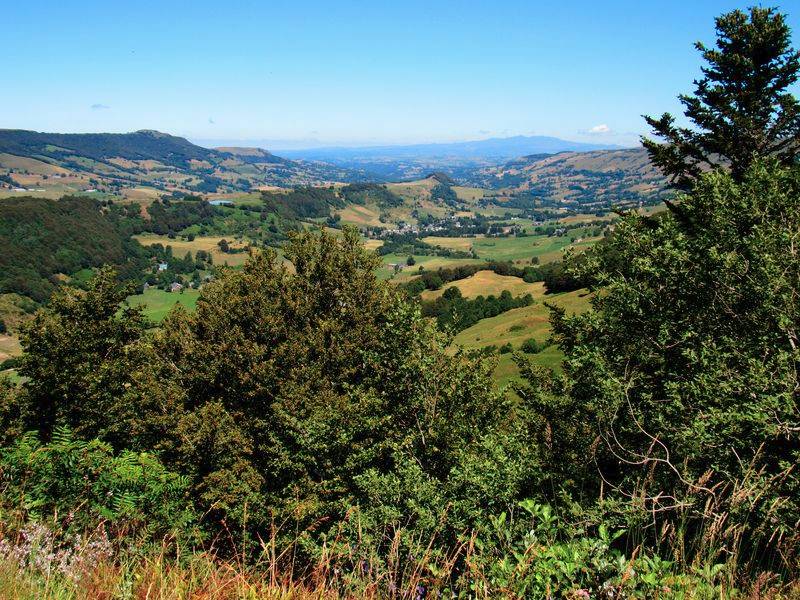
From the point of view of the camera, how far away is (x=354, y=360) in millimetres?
21891

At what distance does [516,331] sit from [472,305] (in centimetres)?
3856

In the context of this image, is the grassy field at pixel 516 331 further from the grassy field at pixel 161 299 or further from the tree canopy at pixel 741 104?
the grassy field at pixel 161 299

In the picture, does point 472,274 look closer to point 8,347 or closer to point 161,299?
point 161,299

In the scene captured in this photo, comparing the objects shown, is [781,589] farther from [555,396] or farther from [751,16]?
[751,16]

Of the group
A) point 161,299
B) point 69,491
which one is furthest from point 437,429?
point 161,299

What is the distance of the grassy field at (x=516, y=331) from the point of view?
5484 cm

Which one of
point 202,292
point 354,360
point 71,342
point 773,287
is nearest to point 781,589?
point 773,287

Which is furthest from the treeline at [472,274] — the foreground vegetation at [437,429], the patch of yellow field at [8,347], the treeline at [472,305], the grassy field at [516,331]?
the patch of yellow field at [8,347]

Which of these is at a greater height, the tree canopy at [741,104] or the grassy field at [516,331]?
the tree canopy at [741,104]

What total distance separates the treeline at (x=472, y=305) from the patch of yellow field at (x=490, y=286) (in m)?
4.90

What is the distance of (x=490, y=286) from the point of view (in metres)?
134

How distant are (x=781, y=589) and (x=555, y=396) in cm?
1274

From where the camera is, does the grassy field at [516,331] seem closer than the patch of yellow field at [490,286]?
Yes

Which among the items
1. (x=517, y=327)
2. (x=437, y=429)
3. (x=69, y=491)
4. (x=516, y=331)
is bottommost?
(x=516, y=331)
